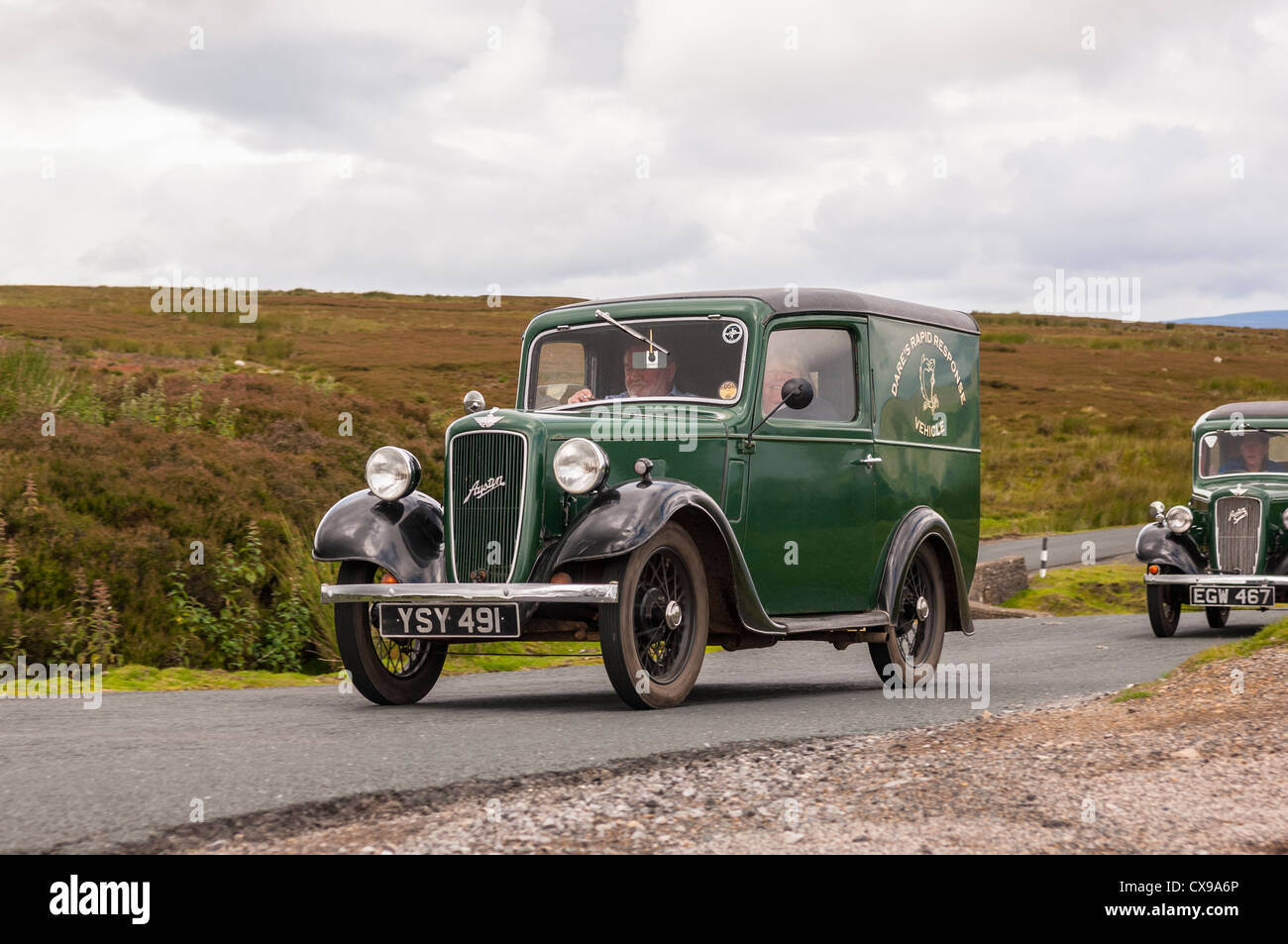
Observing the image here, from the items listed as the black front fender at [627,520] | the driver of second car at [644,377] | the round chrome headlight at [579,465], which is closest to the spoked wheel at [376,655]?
the black front fender at [627,520]

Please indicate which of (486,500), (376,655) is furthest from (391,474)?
(376,655)

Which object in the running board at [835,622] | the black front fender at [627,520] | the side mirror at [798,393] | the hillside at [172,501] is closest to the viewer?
the black front fender at [627,520]

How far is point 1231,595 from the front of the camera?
14.8m

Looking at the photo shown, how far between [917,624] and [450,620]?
390 centimetres

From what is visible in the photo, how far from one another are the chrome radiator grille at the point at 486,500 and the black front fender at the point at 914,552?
288 centimetres

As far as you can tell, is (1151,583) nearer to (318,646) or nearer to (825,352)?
(825,352)

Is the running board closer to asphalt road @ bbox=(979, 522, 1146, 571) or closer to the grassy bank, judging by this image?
the grassy bank

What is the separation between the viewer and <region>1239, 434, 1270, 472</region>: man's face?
16141 mm

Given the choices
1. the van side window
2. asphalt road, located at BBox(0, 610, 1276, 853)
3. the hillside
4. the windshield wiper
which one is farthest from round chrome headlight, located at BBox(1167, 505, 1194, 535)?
the windshield wiper

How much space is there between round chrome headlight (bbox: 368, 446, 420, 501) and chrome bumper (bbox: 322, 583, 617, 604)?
28.3 inches

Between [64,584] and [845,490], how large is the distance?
548 centimetres

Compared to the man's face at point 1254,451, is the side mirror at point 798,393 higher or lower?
higher

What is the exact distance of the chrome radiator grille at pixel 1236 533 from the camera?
15.4 meters

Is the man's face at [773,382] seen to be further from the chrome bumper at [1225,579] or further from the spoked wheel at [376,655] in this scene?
the chrome bumper at [1225,579]
